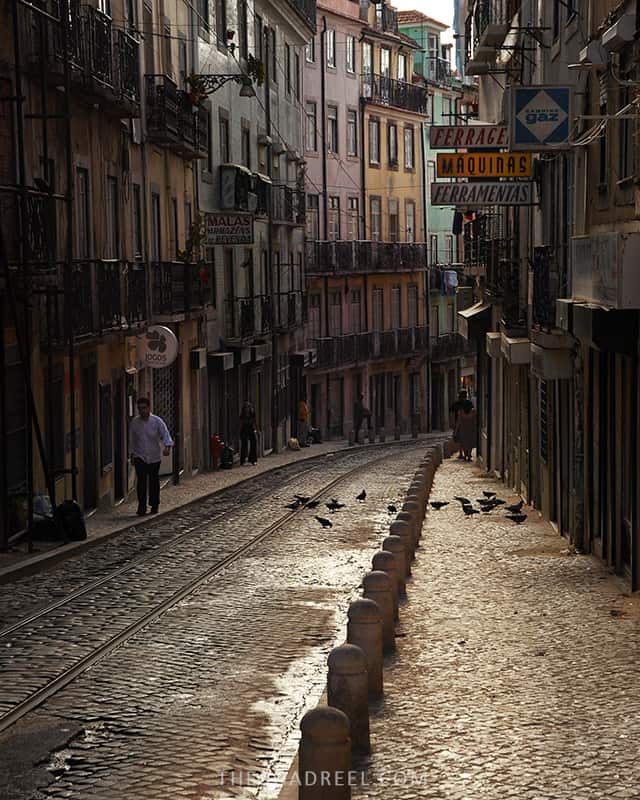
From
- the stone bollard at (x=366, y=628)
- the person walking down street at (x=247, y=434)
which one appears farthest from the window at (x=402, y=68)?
the stone bollard at (x=366, y=628)

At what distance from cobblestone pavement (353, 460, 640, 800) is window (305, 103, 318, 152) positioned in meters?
43.8

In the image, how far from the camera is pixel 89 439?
2467 cm

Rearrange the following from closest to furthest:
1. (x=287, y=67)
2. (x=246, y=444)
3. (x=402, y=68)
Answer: (x=246, y=444), (x=287, y=67), (x=402, y=68)

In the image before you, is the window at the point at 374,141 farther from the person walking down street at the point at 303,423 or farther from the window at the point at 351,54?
the person walking down street at the point at 303,423

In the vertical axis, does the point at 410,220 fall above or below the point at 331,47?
below

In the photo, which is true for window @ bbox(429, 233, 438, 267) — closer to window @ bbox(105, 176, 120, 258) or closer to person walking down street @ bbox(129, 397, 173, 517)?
window @ bbox(105, 176, 120, 258)

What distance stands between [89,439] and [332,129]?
40086 millimetres

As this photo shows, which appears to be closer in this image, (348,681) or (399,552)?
(348,681)

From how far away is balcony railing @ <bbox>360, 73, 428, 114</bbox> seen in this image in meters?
66.2

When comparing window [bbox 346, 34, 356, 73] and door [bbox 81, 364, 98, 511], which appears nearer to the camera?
door [bbox 81, 364, 98, 511]

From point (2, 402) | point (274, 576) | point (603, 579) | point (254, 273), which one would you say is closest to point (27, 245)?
point (2, 402)

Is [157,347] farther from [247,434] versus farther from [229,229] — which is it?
[247,434]

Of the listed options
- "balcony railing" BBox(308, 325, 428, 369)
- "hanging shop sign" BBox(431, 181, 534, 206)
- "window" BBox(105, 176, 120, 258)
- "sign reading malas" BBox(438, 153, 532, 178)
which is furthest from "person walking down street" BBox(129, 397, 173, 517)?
"balcony railing" BBox(308, 325, 428, 369)

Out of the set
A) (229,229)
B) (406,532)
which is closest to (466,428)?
(229,229)
